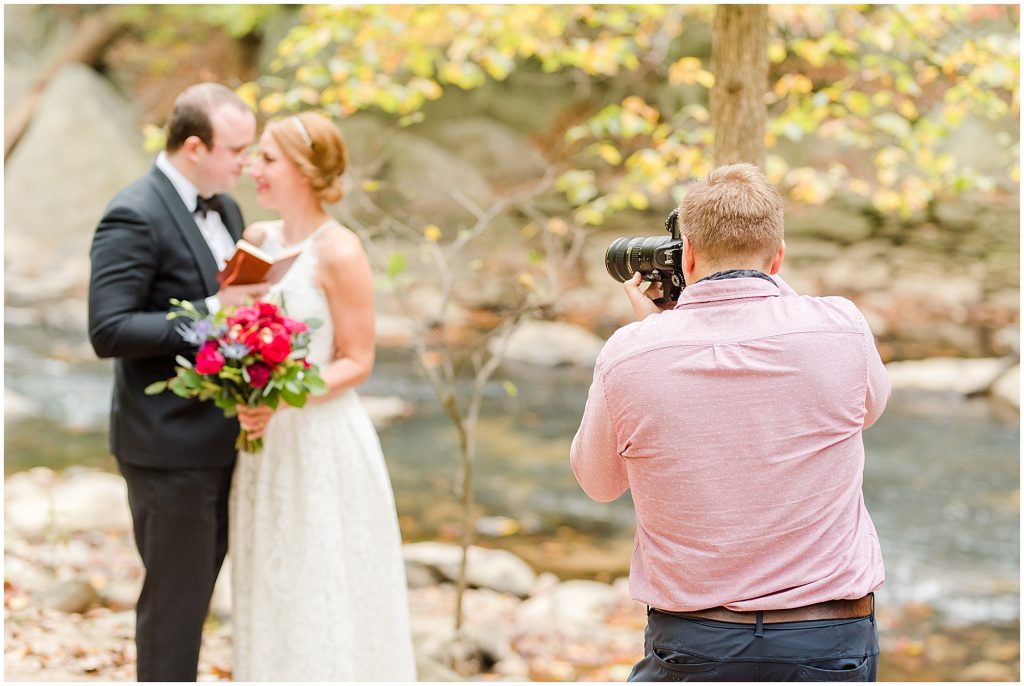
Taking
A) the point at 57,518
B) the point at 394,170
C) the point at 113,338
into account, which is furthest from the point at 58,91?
the point at 113,338

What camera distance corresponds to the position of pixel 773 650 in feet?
5.21

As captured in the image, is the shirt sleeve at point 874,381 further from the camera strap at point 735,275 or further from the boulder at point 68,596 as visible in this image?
the boulder at point 68,596

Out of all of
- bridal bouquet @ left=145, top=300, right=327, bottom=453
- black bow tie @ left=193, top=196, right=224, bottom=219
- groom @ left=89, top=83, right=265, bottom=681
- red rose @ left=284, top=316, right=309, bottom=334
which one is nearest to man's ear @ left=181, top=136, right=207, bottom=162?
groom @ left=89, top=83, right=265, bottom=681

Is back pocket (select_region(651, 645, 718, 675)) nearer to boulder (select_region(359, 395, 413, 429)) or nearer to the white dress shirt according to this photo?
the white dress shirt

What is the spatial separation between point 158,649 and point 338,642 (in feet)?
1.65

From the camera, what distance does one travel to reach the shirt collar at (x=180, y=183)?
269cm

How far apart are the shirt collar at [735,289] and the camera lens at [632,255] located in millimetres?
249

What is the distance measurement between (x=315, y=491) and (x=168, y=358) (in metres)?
0.57

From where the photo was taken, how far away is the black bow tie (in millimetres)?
2766

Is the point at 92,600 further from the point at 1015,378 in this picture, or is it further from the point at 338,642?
the point at 1015,378

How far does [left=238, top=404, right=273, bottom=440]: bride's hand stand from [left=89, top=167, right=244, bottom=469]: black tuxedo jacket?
0.58ft

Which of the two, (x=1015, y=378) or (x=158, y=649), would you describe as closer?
(x=158, y=649)

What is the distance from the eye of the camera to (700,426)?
1579 mm

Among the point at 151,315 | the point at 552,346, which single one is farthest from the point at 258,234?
the point at 552,346
